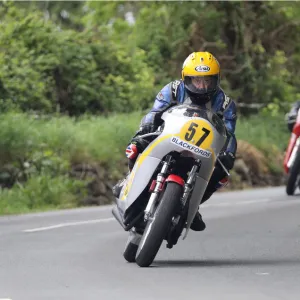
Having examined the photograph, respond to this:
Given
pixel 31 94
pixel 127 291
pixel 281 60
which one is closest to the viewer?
pixel 127 291

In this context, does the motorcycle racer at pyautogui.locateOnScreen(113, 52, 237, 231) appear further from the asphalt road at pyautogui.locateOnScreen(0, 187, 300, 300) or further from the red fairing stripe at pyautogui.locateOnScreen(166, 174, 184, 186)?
the asphalt road at pyautogui.locateOnScreen(0, 187, 300, 300)

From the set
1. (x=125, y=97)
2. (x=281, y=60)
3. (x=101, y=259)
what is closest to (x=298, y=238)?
(x=101, y=259)

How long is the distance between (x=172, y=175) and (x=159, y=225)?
1.60 feet

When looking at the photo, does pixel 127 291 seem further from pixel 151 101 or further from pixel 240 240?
pixel 151 101

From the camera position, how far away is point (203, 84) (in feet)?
35.4

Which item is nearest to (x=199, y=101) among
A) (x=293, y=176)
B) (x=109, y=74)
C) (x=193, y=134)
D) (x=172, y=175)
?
(x=193, y=134)

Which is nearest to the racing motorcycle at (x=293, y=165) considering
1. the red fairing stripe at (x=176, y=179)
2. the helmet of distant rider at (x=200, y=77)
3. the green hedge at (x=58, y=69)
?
the green hedge at (x=58, y=69)

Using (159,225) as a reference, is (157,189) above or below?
above

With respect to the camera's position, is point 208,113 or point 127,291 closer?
point 127,291

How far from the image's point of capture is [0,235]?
1387cm

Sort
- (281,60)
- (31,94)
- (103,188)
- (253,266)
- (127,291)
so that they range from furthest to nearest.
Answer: (281,60) < (31,94) < (103,188) < (253,266) < (127,291)

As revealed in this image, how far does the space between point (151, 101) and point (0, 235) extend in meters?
19.8

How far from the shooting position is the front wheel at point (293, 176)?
2119cm

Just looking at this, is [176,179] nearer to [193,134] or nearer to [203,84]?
[193,134]
